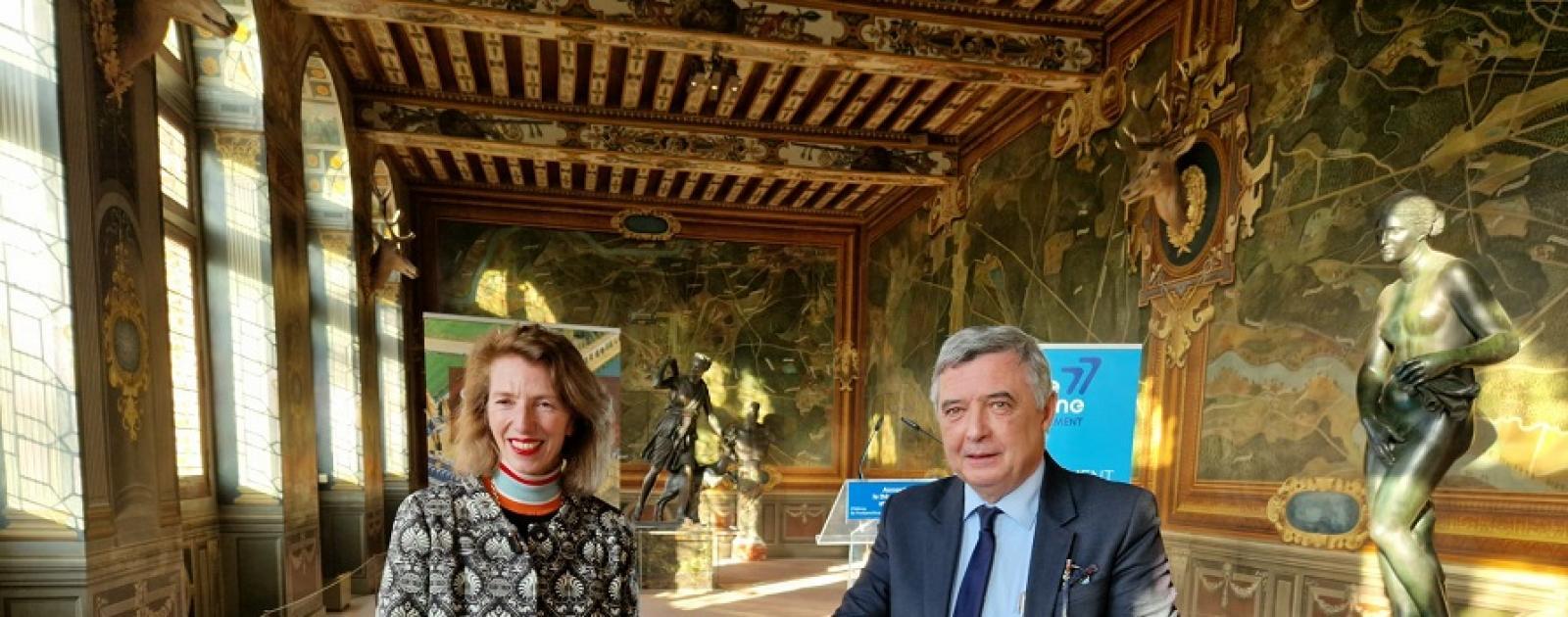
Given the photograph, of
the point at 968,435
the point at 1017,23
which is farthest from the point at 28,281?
the point at 1017,23

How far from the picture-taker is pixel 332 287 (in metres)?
7.95

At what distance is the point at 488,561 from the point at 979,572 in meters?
1.18

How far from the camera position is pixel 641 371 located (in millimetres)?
12867

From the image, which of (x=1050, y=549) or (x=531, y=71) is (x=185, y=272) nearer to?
(x=531, y=71)

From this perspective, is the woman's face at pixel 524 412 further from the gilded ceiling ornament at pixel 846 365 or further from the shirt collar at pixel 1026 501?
the gilded ceiling ornament at pixel 846 365

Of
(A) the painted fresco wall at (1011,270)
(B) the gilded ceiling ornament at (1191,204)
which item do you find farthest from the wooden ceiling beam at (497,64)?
(B) the gilded ceiling ornament at (1191,204)

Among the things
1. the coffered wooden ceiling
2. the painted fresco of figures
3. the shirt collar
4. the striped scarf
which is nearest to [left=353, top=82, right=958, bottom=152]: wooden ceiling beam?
the coffered wooden ceiling

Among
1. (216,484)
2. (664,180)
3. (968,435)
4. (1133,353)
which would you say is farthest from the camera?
Result: (664,180)

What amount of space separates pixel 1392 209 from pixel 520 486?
363cm

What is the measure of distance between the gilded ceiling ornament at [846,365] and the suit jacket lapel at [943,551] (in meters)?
11.7

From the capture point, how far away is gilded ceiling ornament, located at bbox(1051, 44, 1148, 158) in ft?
21.7

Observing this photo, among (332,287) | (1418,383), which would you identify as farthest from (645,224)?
(1418,383)

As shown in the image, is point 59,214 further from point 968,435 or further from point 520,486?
point 968,435

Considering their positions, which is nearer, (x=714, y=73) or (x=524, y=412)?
(x=524, y=412)
